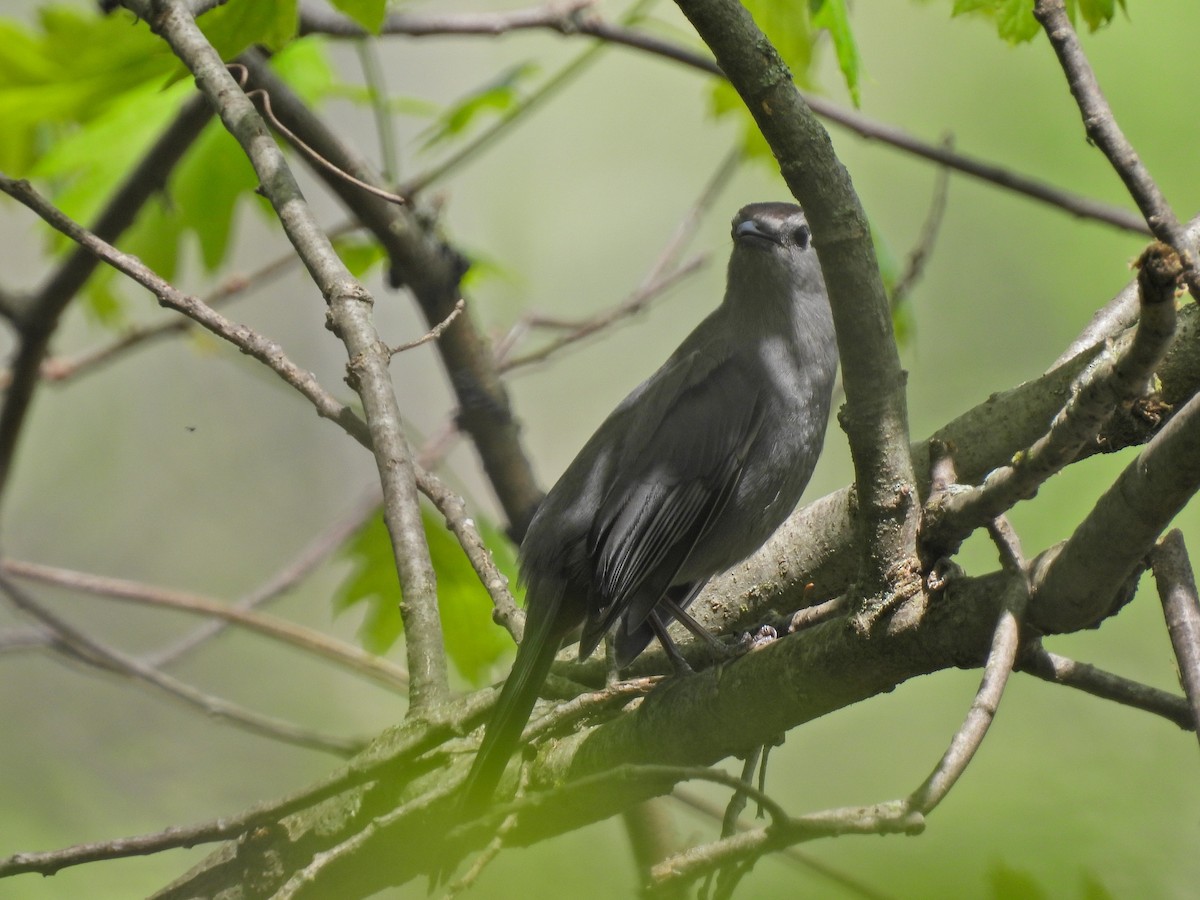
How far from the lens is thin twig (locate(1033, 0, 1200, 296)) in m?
1.35

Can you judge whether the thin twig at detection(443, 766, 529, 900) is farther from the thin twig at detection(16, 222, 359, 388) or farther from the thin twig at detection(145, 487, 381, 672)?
the thin twig at detection(16, 222, 359, 388)

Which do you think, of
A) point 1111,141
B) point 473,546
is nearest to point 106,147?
point 473,546

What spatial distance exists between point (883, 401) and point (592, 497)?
1490 millimetres

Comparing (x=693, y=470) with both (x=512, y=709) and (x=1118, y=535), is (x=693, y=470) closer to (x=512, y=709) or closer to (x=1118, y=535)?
(x=512, y=709)

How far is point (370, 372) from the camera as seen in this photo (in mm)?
2270

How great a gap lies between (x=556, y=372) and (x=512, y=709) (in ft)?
24.4

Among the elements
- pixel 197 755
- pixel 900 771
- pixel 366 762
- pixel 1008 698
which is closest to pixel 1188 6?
pixel 1008 698

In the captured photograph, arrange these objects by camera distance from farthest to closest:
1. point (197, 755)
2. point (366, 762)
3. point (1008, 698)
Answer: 1. point (197, 755)
2. point (1008, 698)
3. point (366, 762)

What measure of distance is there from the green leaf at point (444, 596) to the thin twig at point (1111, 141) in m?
2.36

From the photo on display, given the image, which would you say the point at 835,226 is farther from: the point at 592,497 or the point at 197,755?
the point at 197,755

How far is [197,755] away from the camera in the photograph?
25.2 feet

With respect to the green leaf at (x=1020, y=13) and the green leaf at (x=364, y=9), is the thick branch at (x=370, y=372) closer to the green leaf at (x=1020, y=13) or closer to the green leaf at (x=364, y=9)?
the green leaf at (x=364, y=9)

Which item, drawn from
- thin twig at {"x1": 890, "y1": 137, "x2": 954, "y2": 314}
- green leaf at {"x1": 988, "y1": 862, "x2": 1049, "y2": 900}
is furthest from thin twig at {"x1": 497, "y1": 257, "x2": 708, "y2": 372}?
green leaf at {"x1": 988, "y1": 862, "x2": 1049, "y2": 900}

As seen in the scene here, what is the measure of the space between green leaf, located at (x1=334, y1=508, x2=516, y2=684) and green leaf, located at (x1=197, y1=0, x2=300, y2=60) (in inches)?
60.1
